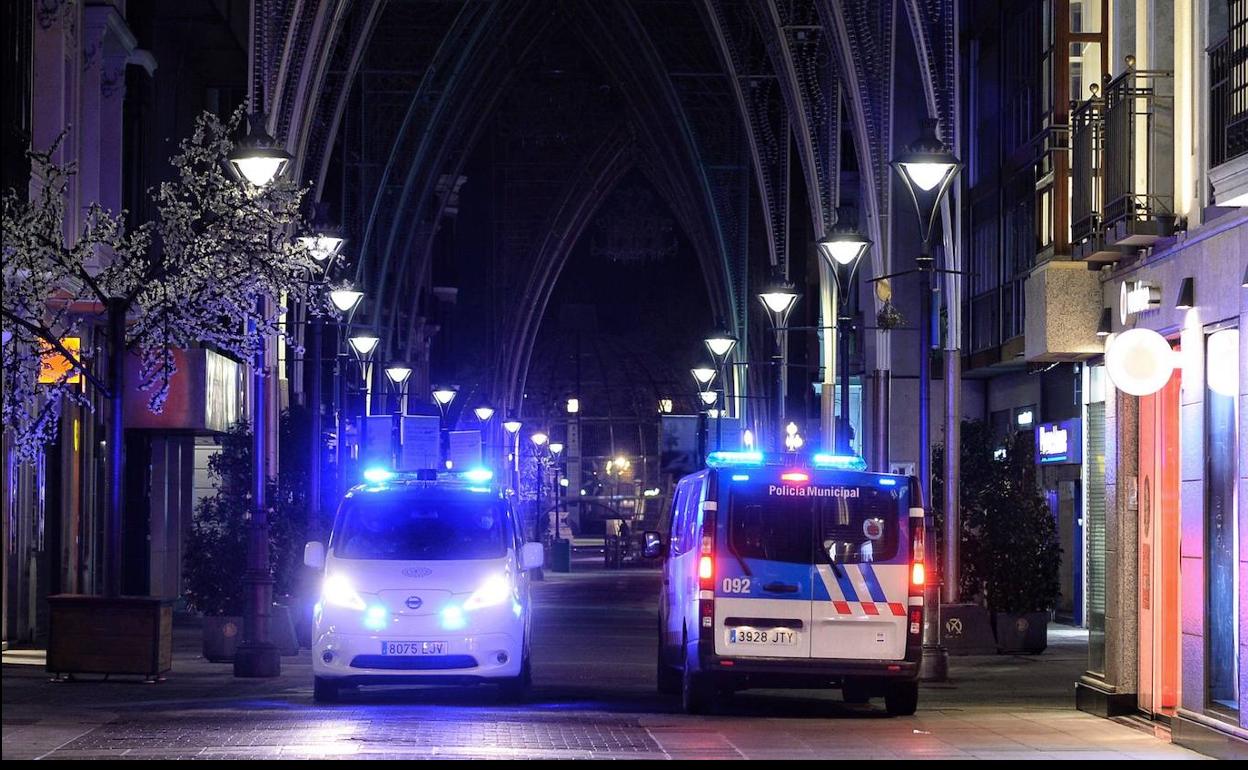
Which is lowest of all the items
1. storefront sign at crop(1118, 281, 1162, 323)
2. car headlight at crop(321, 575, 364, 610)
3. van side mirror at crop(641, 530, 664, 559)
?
car headlight at crop(321, 575, 364, 610)

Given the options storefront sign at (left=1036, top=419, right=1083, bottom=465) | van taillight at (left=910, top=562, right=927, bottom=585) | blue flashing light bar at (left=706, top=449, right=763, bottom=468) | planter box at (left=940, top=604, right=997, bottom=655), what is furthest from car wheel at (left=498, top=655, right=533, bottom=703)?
storefront sign at (left=1036, top=419, right=1083, bottom=465)

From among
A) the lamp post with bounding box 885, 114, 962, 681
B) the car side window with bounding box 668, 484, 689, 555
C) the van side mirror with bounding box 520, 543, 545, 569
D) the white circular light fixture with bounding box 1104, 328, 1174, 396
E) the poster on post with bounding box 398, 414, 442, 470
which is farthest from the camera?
the poster on post with bounding box 398, 414, 442, 470

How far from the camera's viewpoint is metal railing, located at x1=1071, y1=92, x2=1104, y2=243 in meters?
17.0

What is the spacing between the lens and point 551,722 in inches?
605

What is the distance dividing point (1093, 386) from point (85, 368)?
62.4 ft

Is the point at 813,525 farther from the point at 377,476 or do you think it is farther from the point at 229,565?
the point at 229,565

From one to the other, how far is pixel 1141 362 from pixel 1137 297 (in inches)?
56.1

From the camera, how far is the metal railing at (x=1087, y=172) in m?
17.0

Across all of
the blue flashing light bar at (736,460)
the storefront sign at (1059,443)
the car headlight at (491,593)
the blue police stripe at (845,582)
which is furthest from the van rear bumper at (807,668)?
the storefront sign at (1059,443)

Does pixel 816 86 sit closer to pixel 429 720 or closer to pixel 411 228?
pixel 411 228

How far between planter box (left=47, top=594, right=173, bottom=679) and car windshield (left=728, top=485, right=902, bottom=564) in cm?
645

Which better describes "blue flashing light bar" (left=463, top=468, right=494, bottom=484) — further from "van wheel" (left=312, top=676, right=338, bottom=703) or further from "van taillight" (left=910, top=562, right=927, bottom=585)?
"van taillight" (left=910, top=562, right=927, bottom=585)

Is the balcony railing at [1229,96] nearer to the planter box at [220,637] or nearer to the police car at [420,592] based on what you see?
the police car at [420,592]

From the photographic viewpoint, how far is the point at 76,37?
89.9 ft
